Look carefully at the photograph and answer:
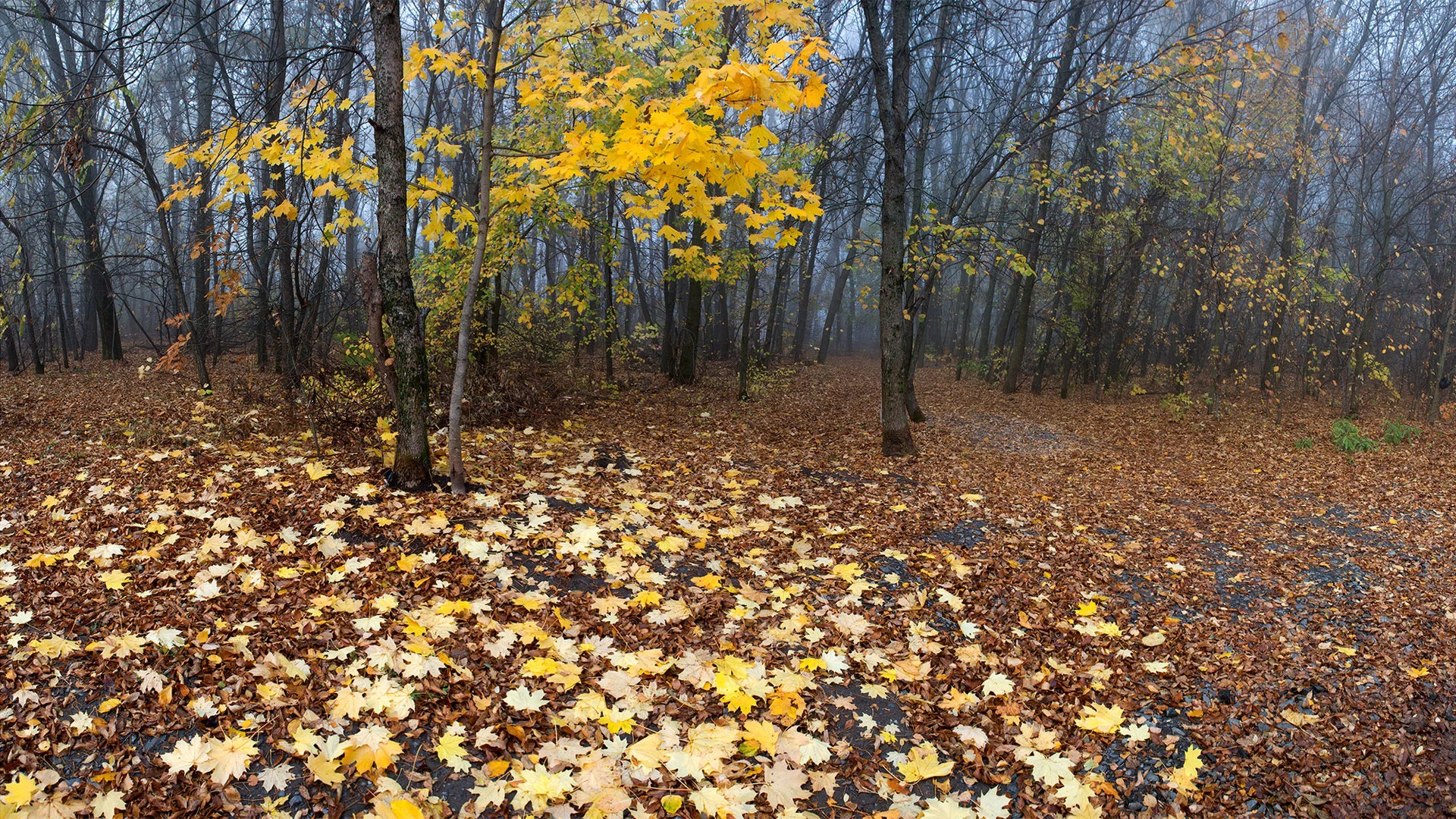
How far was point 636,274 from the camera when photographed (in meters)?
14.6

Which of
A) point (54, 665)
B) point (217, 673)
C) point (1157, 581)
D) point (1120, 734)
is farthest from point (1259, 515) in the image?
point (54, 665)

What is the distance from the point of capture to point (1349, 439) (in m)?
10.9

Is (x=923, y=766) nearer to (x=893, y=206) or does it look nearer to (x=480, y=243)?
(x=480, y=243)

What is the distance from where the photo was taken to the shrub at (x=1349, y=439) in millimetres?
10828

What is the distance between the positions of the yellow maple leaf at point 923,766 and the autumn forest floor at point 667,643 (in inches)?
1.4

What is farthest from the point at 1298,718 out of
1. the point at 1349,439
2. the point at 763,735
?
the point at 1349,439

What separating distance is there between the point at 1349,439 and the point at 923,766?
11945 mm

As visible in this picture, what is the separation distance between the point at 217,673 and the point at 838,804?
2.63 m

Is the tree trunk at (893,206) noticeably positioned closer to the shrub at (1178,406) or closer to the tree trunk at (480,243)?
the tree trunk at (480,243)

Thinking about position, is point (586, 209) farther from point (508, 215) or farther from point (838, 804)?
point (838, 804)

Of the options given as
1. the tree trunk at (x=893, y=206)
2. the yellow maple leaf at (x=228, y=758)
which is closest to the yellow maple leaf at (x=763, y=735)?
the yellow maple leaf at (x=228, y=758)

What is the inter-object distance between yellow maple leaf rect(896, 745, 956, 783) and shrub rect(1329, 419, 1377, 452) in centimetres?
1159

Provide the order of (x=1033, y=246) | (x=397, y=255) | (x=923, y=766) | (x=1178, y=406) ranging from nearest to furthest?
(x=923, y=766) < (x=397, y=255) < (x=1178, y=406) < (x=1033, y=246)

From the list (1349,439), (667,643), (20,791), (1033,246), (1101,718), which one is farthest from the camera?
(1033,246)
